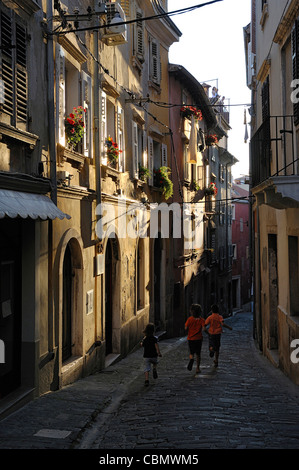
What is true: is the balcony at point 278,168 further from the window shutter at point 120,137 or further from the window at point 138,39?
the window at point 138,39

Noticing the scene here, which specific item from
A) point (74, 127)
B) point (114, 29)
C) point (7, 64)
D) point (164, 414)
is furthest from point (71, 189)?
point (114, 29)

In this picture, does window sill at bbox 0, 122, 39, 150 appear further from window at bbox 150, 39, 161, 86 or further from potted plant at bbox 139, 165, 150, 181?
window at bbox 150, 39, 161, 86

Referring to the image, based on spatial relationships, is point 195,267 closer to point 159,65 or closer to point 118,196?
point 159,65

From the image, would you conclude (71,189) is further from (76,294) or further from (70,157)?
(76,294)

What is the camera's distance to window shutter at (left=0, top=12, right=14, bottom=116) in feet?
25.0

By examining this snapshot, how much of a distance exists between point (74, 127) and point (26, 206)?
3.28 m

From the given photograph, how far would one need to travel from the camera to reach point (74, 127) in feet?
33.9

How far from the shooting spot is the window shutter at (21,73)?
809cm

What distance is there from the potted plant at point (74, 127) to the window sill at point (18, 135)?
1643mm

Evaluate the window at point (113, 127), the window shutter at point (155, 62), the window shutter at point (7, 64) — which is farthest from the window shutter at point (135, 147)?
the window shutter at point (7, 64)

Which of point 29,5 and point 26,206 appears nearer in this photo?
point 26,206

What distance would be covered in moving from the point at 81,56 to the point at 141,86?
268 inches

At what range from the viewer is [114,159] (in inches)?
528

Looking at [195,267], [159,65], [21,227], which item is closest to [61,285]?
[21,227]
